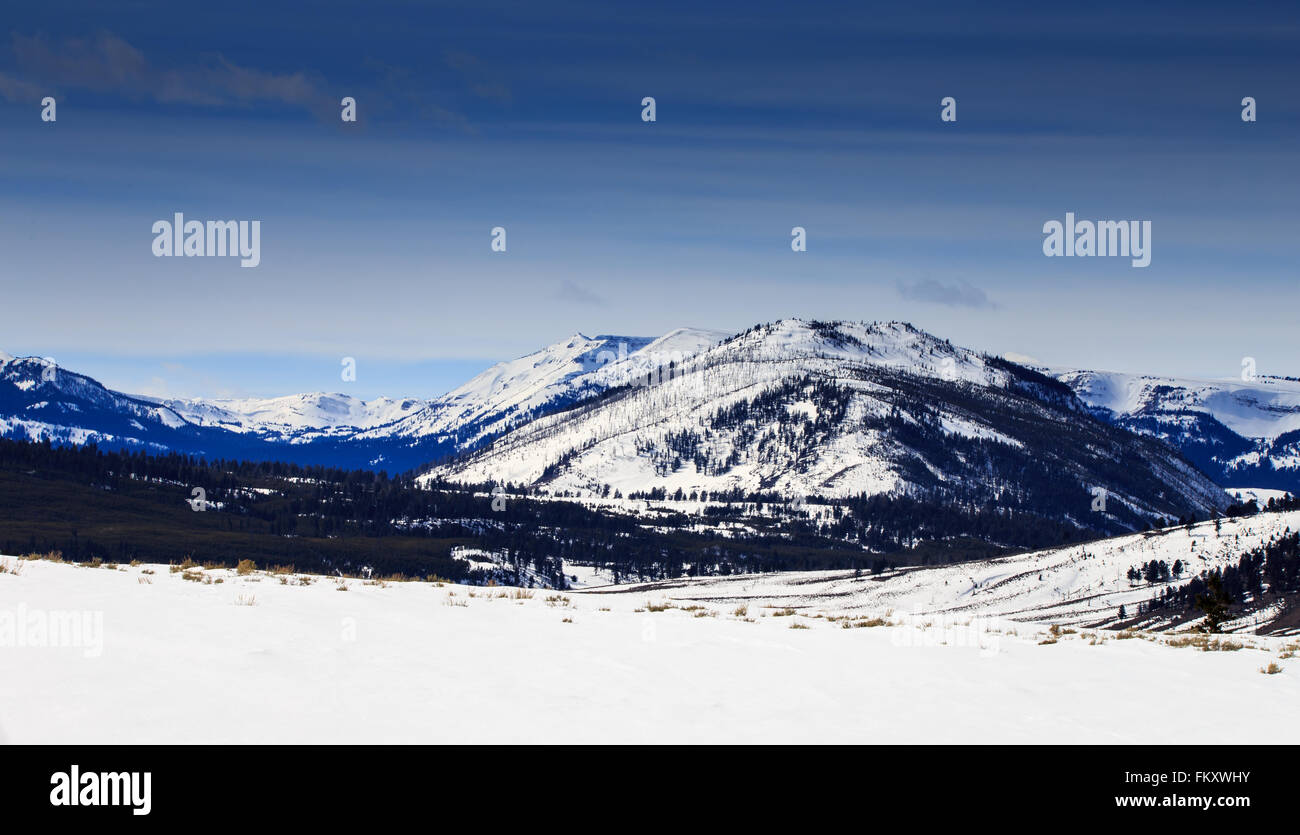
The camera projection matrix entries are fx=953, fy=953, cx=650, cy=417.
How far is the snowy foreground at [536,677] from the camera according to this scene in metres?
14.9

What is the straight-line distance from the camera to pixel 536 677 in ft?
60.0

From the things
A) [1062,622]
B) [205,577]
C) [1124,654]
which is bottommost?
[1062,622]

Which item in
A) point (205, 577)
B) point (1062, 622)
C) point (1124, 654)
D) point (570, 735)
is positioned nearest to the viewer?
point (570, 735)

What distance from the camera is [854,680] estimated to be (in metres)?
19.7

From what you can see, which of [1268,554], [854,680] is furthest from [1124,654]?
[1268,554]

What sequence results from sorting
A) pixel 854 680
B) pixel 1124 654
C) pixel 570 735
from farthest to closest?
pixel 1124 654, pixel 854 680, pixel 570 735

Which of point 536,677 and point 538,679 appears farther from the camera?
point 536,677

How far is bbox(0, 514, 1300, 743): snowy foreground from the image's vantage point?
14852 millimetres
